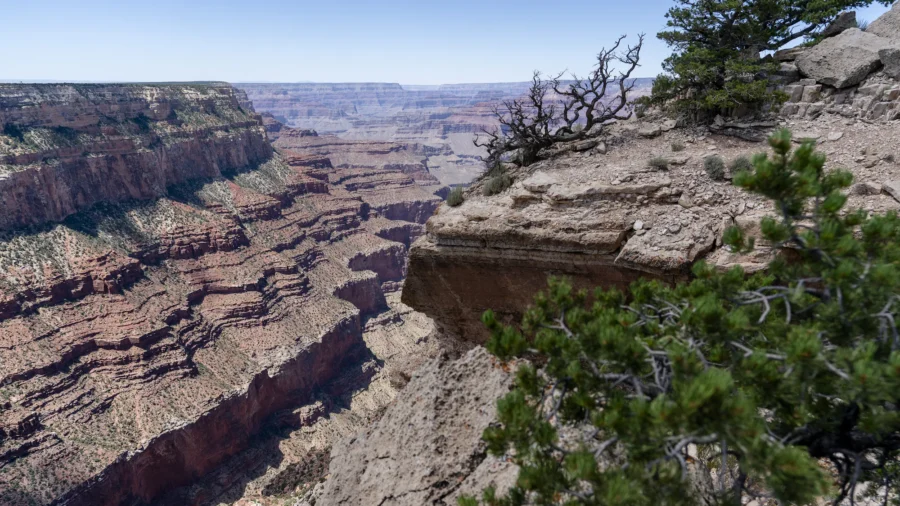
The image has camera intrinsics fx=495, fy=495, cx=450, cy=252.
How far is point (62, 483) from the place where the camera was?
31891mm

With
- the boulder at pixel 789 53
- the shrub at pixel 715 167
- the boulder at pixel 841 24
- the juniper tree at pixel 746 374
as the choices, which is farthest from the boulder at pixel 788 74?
the juniper tree at pixel 746 374

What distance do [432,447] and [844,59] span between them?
52.1 ft

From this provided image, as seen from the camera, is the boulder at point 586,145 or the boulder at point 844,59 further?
the boulder at point 586,145

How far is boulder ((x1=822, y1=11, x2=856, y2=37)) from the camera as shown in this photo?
1689 centimetres

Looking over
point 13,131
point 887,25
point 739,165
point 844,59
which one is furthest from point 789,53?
point 13,131

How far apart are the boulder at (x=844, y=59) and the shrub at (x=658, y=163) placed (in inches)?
252

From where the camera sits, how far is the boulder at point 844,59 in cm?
1398

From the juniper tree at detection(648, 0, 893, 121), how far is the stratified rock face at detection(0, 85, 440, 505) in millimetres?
39458

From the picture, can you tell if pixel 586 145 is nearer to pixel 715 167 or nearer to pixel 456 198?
pixel 715 167

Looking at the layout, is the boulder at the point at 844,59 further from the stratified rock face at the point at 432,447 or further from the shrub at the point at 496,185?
the stratified rock face at the point at 432,447

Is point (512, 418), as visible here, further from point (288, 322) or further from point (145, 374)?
point (288, 322)

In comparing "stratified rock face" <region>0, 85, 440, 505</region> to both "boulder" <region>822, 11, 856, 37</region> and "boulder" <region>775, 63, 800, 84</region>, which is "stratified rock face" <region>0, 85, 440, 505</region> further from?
"boulder" <region>822, 11, 856, 37</region>

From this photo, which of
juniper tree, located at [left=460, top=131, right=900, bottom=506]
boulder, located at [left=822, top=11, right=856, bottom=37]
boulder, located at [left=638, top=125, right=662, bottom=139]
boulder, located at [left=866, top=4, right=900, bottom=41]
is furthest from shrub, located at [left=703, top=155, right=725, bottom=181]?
boulder, located at [left=822, top=11, right=856, bottom=37]

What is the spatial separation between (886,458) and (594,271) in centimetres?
609
